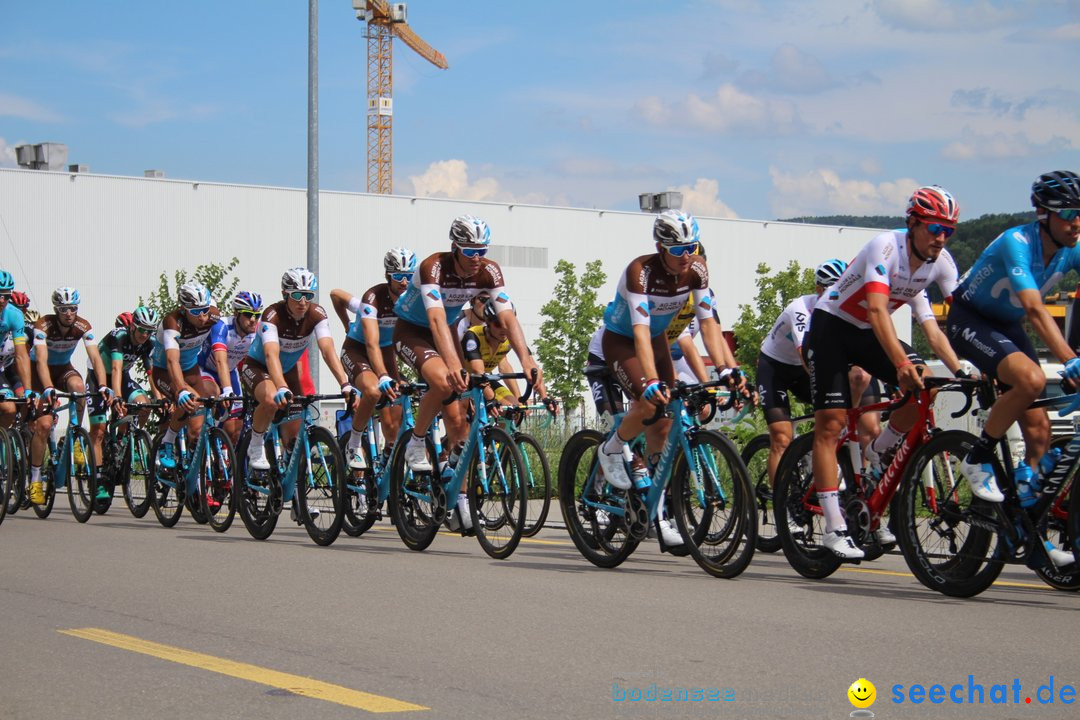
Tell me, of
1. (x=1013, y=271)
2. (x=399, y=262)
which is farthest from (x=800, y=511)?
(x=399, y=262)

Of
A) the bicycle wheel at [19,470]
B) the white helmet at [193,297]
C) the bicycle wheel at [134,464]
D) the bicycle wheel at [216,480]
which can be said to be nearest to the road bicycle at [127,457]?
the bicycle wheel at [134,464]

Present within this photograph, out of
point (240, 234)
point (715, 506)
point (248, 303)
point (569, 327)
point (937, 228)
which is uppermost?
point (240, 234)

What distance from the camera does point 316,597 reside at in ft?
26.4

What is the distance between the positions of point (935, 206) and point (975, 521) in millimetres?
1756

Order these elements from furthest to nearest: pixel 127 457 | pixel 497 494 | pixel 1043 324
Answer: pixel 127 457 < pixel 497 494 < pixel 1043 324

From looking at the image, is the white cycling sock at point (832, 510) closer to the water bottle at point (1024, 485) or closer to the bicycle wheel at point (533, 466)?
the water bottle at point (1024, 485)

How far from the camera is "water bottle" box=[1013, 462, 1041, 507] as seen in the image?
23.6 feet

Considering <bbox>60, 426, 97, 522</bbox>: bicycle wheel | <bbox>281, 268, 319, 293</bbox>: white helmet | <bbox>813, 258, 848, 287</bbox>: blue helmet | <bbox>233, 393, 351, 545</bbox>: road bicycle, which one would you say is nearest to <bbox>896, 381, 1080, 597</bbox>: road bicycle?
<bbox>813, 258, 848, 287</bbox>: blue helmet

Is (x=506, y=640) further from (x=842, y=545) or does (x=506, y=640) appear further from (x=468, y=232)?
(x=468, y=232)

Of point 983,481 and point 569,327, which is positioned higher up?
point 569,327

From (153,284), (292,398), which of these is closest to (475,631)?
(292,398)

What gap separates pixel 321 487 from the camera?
11.4 m

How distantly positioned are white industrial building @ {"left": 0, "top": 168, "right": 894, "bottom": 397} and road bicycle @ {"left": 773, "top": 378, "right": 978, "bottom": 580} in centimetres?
3954

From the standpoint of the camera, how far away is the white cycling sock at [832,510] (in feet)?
26.9
